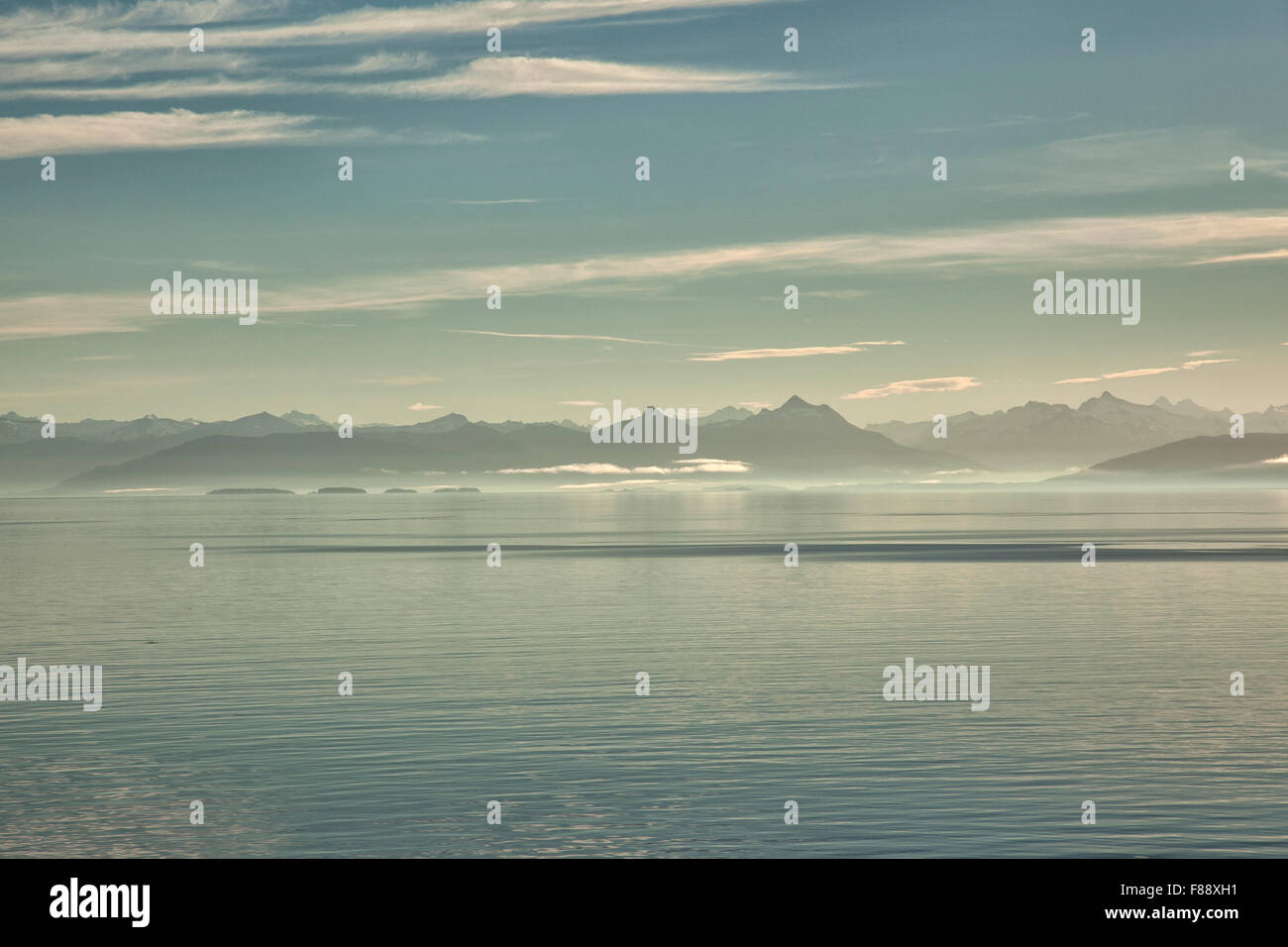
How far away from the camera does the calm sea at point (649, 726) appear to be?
94.7 ft

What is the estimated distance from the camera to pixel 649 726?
41375 millimetres

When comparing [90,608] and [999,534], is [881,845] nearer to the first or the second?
[90,608]

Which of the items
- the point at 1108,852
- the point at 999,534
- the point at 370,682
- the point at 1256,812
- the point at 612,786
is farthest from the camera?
the point at 999,534

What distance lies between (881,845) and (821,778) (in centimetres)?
664

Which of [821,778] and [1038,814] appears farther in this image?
[821,778]

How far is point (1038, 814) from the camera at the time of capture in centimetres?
2988

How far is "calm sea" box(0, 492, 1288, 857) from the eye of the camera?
28859 millimetres
